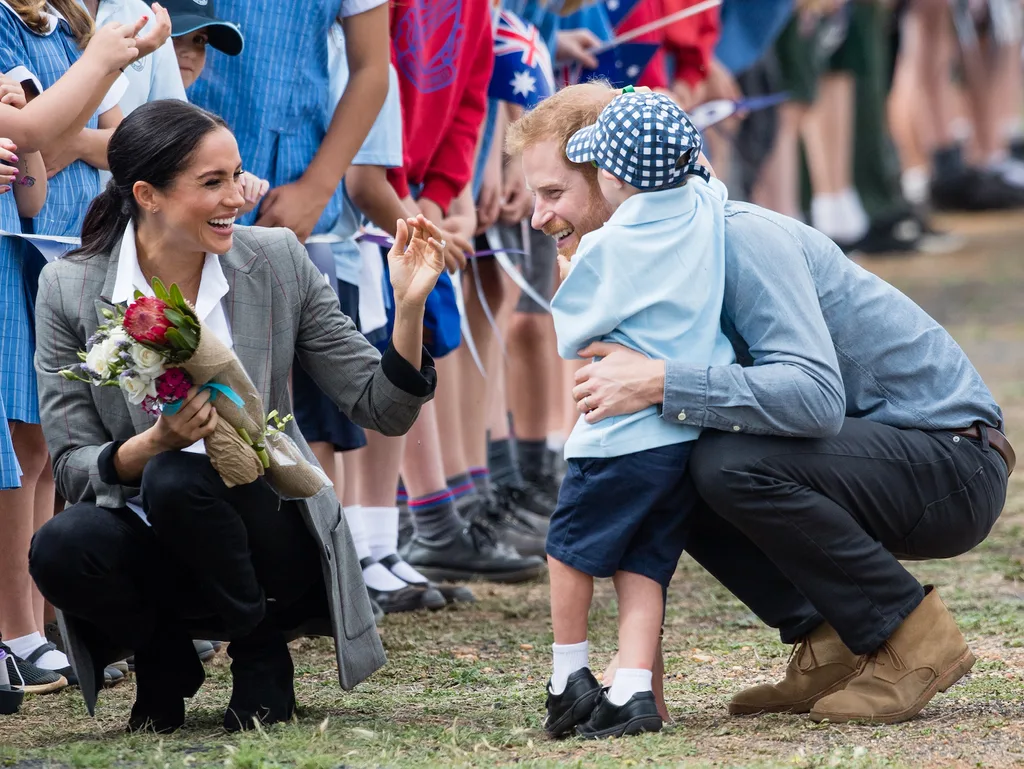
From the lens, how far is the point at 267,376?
332 centimetres

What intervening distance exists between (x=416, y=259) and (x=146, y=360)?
609 millimetres

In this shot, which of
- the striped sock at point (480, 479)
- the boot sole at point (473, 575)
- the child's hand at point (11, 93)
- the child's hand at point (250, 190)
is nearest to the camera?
the child's hand at point (11, 93)

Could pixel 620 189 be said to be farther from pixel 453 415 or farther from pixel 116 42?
pixel 453 415

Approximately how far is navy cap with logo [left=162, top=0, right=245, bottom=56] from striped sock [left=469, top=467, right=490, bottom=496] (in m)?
1.87

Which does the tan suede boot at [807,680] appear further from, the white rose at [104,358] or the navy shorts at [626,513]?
the white rose at [104,358]

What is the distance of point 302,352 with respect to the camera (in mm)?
3434

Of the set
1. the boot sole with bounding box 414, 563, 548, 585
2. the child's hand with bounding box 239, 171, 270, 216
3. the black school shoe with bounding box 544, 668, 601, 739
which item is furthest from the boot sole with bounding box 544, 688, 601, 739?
the boot sole with bounding box 414, 563, 548, 585

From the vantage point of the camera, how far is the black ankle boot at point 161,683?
3.23 metres

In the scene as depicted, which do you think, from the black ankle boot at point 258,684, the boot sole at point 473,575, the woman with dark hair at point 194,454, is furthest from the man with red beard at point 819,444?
the boot sole at point 473,575

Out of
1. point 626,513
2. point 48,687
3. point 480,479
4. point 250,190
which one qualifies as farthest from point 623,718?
point 480,479

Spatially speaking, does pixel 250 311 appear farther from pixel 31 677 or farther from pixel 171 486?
pixel 31 677

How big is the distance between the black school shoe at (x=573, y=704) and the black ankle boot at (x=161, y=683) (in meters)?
0.73

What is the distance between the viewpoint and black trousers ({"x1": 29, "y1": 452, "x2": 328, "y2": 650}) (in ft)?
9.92

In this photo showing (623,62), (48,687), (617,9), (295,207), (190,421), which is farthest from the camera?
(617,9)
